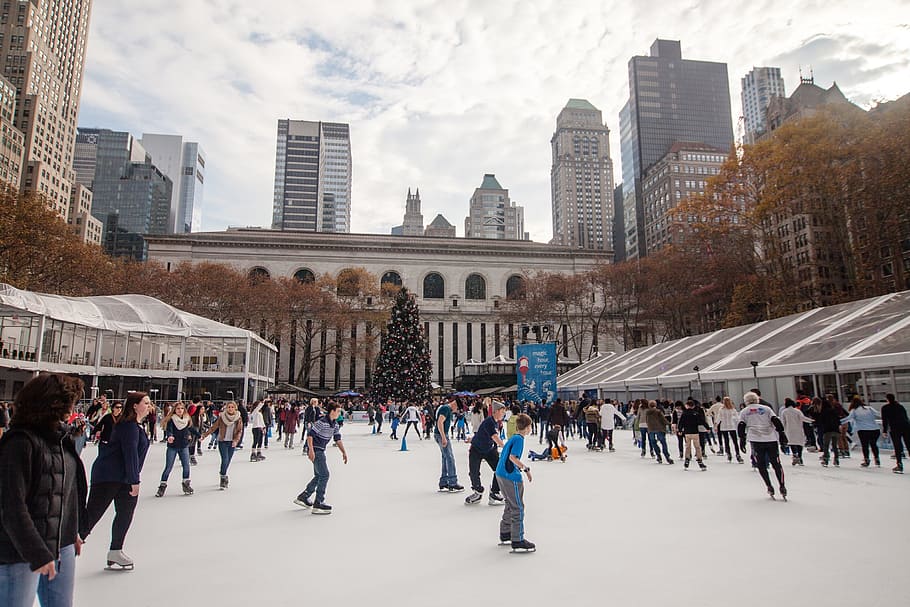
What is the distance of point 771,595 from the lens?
438 centimetres

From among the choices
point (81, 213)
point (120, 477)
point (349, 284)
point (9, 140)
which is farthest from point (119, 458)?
point (81, 213)

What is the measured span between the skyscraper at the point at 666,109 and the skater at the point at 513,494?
128 m

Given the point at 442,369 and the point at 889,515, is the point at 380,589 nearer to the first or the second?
the point at 889,515

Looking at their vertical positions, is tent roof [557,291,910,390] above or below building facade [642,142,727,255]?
below

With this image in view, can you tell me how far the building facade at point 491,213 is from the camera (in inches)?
7087

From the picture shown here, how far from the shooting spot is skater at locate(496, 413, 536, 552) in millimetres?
5707

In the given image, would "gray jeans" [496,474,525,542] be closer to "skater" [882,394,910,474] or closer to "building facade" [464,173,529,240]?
"skater" [882,394,910,474]

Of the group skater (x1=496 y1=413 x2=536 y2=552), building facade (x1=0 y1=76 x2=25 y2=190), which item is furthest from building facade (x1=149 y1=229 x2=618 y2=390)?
skater (x1=496 y1=413 x2=536 y2=552)

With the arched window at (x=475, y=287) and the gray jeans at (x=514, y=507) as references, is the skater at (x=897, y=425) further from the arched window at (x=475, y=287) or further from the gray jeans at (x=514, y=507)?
the arched window at (x=475, y=287)

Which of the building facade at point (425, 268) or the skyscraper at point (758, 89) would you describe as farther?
the skyscraper at point (758, 89)

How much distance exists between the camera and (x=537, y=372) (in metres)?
28.8

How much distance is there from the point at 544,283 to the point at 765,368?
3640 cm

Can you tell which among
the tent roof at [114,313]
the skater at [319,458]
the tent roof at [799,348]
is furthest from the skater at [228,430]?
the tent roof at [114,313]

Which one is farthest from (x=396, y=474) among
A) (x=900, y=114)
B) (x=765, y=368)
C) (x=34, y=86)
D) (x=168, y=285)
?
(x=34, y=86)
